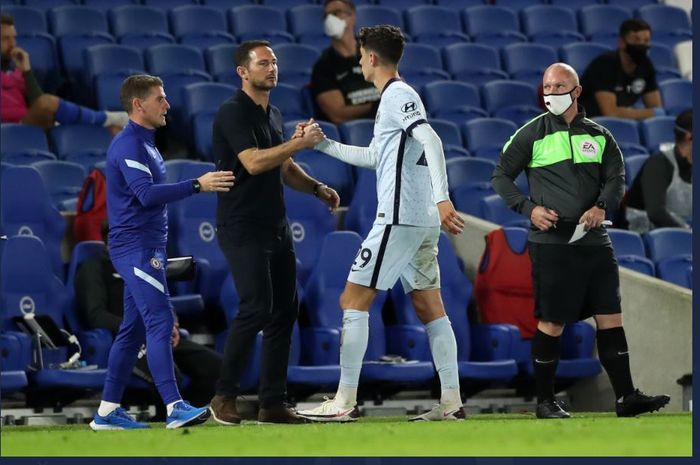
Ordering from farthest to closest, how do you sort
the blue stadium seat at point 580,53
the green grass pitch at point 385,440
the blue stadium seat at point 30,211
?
the blue stadium seat at point 580,53, the blue stadium seat at point 30,211, the green grass pitch at point 385,440

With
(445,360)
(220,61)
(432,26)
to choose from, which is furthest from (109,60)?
(445,360)

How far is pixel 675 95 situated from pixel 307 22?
3.30 meters

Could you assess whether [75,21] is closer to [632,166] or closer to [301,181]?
[632,166]

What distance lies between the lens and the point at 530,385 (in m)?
10.0

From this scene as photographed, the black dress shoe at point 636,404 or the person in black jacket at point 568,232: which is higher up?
the person in black jacket at point 568,232

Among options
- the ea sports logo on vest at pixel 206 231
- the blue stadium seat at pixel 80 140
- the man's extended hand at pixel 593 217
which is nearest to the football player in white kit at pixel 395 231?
the man's extended hand at pixel 593 217

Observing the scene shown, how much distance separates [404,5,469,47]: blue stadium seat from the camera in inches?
540

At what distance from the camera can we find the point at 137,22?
1245 centimetres

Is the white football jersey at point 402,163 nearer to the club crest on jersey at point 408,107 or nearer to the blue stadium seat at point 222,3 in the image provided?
the club crest on jersey at point 408,107

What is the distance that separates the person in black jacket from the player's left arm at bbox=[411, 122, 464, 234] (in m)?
0.69

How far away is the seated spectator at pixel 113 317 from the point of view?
28.0ft

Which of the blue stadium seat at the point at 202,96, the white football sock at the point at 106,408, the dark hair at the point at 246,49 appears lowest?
the white football sock at the point at 106,408

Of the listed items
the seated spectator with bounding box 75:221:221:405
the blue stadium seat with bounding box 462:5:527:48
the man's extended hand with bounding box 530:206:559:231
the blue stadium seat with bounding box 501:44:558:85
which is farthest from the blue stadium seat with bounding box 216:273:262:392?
the blue stadium seat with bounding box 462:5:527:48

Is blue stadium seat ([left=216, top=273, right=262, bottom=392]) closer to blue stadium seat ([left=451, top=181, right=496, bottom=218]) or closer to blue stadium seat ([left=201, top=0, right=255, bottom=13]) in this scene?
blue stadium seat ([left=451, top=181, right=496, bottom=218])
